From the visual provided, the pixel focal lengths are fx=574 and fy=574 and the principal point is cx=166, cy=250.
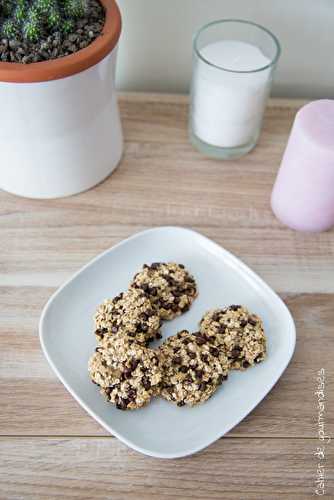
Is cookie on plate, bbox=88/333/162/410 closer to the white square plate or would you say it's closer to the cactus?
the white square plate

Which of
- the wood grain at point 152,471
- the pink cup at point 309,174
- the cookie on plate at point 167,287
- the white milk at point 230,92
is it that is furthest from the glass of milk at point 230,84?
the wood grain at point 152,471

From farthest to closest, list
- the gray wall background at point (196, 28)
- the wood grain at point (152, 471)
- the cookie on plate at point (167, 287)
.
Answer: the gray wall background at point (196, 28) < the cookie on plate at point (167, 287) < the wood grain at point (152, 471)

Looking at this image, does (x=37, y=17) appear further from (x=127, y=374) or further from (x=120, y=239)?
(x=127, y=374)

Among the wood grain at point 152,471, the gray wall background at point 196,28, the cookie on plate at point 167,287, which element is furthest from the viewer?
the gray wall background at point 196,28

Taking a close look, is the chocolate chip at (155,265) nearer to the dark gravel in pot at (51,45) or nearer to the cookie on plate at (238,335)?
the cookie on plate at (238,335)

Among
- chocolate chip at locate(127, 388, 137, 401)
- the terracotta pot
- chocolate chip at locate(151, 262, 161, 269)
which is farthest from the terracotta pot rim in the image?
chocolate chip at locate(127, 388, 137, 401)
